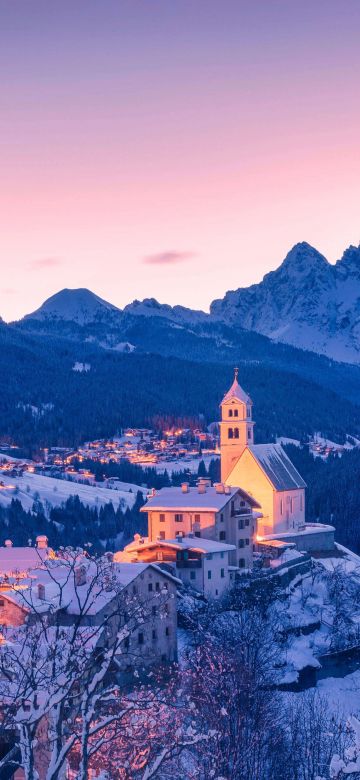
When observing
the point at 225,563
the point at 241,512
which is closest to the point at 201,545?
the point at 225,563

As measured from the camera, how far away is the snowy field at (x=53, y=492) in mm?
165750

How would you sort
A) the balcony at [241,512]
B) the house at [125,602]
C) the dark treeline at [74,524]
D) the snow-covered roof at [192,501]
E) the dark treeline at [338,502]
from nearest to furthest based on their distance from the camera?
1. the house at [125,602]
2. the snow-covered roof at [192,501]
3. the balcony at [241,512]
4. the dark treeline at [338,502]
5. the dark treeline at [74,524]

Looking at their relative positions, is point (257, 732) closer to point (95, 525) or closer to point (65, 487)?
point (95, 525)

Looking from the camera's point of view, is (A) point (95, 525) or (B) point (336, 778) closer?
(B) point (336, 778)

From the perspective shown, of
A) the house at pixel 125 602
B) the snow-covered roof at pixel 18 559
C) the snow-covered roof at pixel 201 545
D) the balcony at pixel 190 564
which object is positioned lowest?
the house at pixel 125 602

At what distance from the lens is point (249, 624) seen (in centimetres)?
7138

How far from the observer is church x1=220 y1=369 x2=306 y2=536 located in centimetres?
9494

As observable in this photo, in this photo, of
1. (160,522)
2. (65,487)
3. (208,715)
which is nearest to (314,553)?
(160,522)

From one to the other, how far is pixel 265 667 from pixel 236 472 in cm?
3327

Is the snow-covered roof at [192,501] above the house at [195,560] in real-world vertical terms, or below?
above

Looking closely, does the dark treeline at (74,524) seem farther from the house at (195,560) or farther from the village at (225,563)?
the house at (195,560)

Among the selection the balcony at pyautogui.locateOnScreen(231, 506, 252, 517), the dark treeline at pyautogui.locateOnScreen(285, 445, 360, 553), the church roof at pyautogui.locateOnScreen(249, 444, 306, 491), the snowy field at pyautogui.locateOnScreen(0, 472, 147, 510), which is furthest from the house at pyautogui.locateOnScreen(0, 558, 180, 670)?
the snowy field at pyautogui.locateOnScreen(0, 472, 147, 510)

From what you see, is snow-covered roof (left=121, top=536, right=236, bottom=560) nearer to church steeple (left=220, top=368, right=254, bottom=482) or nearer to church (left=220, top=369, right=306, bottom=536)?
church (left=220, top=369, right=306, bottom=536)

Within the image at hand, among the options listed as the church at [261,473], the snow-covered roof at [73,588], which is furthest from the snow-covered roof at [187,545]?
the church at [261,473]
